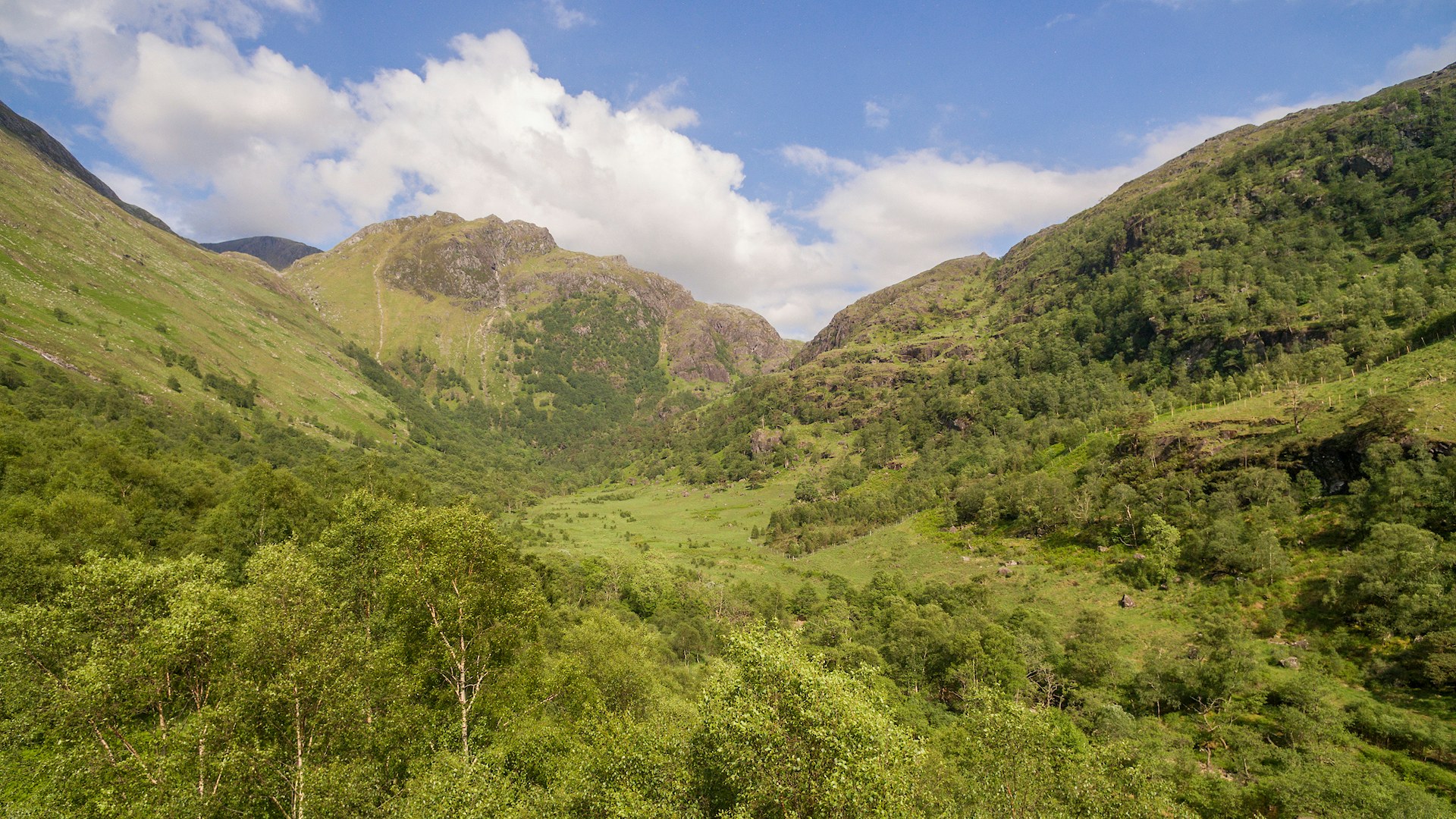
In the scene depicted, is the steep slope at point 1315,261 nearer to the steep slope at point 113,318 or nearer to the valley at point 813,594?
the valley at point 813,594

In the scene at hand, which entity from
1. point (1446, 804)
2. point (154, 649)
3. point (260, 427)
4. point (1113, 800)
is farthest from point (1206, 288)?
point (260, 427)

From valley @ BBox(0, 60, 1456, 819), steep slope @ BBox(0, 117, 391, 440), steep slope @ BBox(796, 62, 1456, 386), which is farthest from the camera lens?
steep slope @ BBox(0, 117, 391, 440)

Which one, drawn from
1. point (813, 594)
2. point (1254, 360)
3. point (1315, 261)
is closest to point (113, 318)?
point (813, 594)

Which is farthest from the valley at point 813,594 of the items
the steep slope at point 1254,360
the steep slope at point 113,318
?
the steep slope at point 113,318

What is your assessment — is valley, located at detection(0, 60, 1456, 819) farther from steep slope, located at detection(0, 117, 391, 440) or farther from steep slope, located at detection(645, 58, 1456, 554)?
steep slope, located at detection(0, 117, 391, 440)

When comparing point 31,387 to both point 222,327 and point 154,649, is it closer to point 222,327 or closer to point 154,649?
point 222,327

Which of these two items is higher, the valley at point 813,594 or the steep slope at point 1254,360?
the steep slope at point 1254,360

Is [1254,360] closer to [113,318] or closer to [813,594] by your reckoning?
[813,594]

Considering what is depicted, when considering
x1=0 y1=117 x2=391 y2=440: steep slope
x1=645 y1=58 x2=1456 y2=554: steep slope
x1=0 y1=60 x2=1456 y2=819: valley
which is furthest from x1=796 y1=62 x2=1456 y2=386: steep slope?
x1=0 y1=117 x2=391 y2=440: steep slope

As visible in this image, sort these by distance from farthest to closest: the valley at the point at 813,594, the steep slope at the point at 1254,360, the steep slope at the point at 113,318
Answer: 1. the steep slope at the point at 113,318
2. the steep slope at the point at 1254,360
3. the valley at the point at 813,594

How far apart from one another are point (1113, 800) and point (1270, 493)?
82847mm

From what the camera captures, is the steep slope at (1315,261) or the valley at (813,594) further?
the steep slope at (1315,261)

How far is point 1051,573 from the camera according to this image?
90.2m

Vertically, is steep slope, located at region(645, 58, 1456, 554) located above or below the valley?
above
